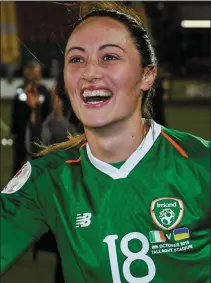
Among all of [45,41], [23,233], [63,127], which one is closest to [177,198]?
[23,233]

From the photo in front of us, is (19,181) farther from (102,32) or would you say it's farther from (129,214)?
(102,32)

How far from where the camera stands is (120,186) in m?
1.14

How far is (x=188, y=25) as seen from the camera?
175cm

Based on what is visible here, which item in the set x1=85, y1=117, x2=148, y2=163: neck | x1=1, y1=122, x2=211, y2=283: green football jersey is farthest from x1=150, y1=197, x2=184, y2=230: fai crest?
x1=85, y1=117, x2=148, y2=163: neck

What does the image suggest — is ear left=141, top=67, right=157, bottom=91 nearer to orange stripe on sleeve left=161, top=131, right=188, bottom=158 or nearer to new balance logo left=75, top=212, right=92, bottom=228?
orange stripe on sleeve left=161, top=131, right=188, bottom=158

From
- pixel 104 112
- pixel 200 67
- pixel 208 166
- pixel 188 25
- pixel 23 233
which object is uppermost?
pixel 188 25

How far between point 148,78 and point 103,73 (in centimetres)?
12

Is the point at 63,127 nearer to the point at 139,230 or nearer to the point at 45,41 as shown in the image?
the point at 45,41

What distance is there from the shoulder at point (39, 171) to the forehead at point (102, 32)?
9.4 inches

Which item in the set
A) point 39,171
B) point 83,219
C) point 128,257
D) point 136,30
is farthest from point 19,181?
point 136,30

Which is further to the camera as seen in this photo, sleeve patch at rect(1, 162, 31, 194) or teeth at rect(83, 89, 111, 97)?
sleeve patch at rect(1, 162, 31, 194)

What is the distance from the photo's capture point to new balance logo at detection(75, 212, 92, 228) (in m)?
1.13

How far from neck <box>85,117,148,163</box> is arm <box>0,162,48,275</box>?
13 centimetres

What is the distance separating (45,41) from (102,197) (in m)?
0.56
